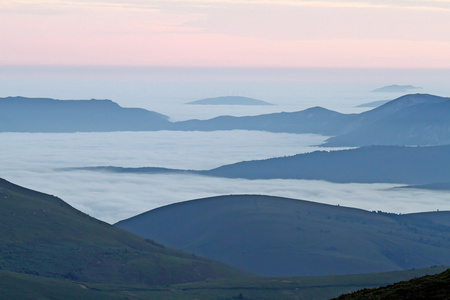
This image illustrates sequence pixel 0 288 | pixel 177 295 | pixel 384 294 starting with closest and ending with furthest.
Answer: pixel 384 294, pixel 0 288, pixel 177 295

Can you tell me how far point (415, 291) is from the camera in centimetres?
4822

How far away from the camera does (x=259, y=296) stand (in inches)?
7692

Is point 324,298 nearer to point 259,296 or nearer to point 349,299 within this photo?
point 259,296

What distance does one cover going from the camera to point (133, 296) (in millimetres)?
187375

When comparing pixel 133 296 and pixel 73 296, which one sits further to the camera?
pixel 133 296

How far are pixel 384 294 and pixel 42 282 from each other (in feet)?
464

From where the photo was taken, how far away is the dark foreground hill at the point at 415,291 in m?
46.9

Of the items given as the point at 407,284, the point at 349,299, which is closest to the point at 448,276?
the point at 407,284

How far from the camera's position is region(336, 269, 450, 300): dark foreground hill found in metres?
46.9

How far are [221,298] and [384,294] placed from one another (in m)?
144

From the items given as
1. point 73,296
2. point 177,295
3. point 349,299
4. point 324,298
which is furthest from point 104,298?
point 349,299

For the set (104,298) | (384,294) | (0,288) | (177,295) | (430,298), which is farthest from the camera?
(177,295)

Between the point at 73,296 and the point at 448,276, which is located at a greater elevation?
the point at 448,276

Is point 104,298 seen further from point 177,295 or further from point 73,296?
point 177,295
